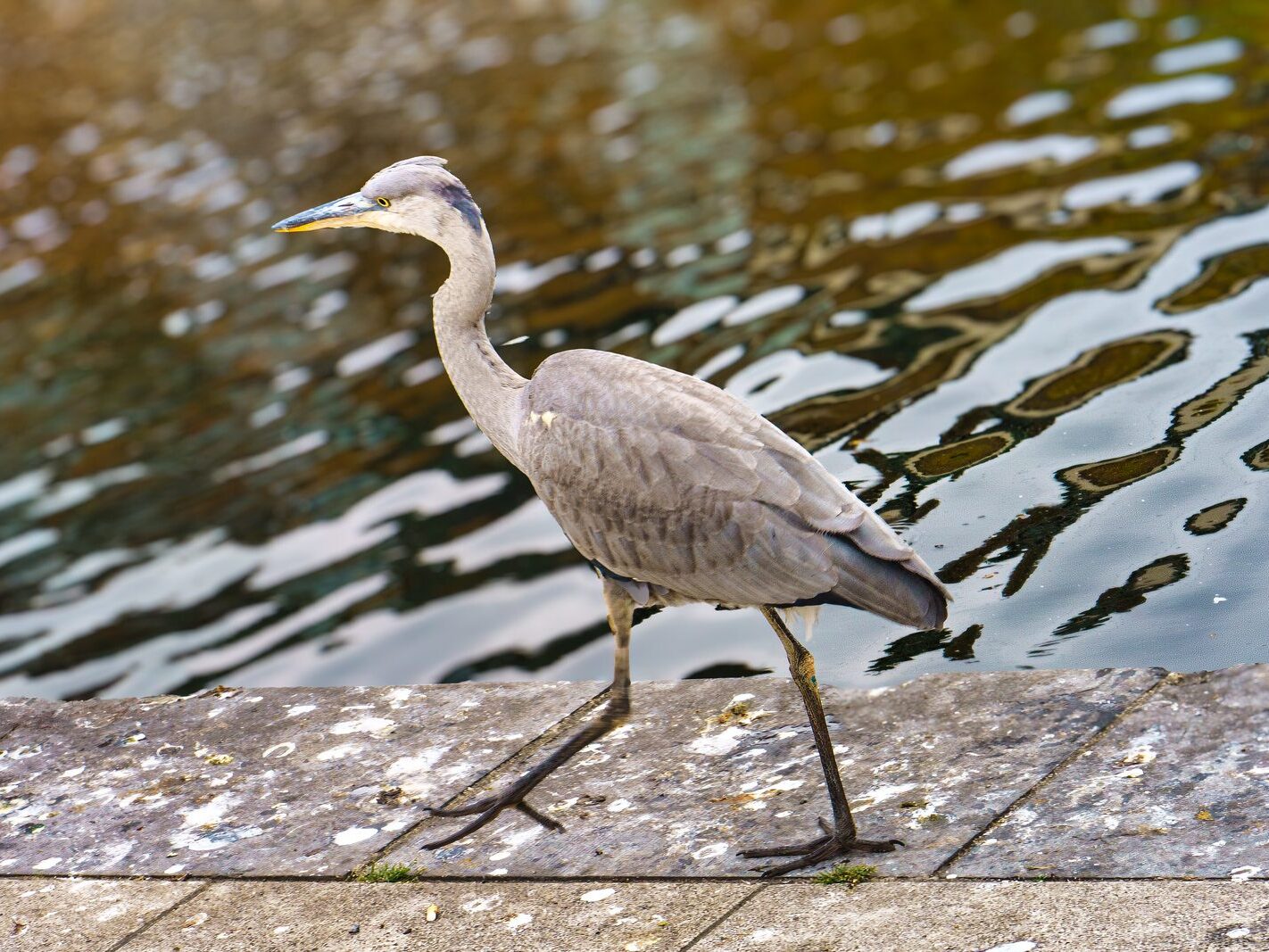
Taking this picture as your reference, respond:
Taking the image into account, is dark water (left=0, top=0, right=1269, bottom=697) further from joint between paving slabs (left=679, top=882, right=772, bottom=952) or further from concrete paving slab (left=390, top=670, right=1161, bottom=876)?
joint between paving slabs (left=679, top=882, right=772, bottom=952)

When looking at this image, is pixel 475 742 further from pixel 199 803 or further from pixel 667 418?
pixel 667 418

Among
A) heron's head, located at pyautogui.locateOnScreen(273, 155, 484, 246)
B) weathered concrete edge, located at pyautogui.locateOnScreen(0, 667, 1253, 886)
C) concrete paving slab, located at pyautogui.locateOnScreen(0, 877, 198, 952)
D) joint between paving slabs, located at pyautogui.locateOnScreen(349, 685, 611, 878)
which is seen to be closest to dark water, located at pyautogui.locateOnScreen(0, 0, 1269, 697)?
weathered concrete edge, located at pyautogui.locateOnScreen(0, 667, 1253, 886)

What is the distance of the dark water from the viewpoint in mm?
7355

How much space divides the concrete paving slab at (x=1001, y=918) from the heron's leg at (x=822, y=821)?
117 mm

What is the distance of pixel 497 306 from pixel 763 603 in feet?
28.1

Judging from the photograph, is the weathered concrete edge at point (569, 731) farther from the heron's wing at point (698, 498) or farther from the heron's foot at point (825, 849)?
the heron's wing at point (698, 498)

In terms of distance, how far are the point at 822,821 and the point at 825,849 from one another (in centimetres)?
17

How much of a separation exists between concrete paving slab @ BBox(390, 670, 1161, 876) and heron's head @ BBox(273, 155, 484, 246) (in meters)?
1.74

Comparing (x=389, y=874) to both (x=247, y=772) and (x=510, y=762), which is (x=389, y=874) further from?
(x=247, y=772)

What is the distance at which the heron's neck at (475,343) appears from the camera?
5.48 meters

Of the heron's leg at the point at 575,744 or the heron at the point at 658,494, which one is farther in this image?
the heron's leg at the point at 575,744

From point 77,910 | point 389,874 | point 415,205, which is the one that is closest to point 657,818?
point 389,874

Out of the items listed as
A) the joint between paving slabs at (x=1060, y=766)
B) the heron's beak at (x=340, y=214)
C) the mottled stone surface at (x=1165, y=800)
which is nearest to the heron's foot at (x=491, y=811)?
the joint between paving slabs at (x=1060, y=766)

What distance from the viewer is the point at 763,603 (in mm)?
4711
